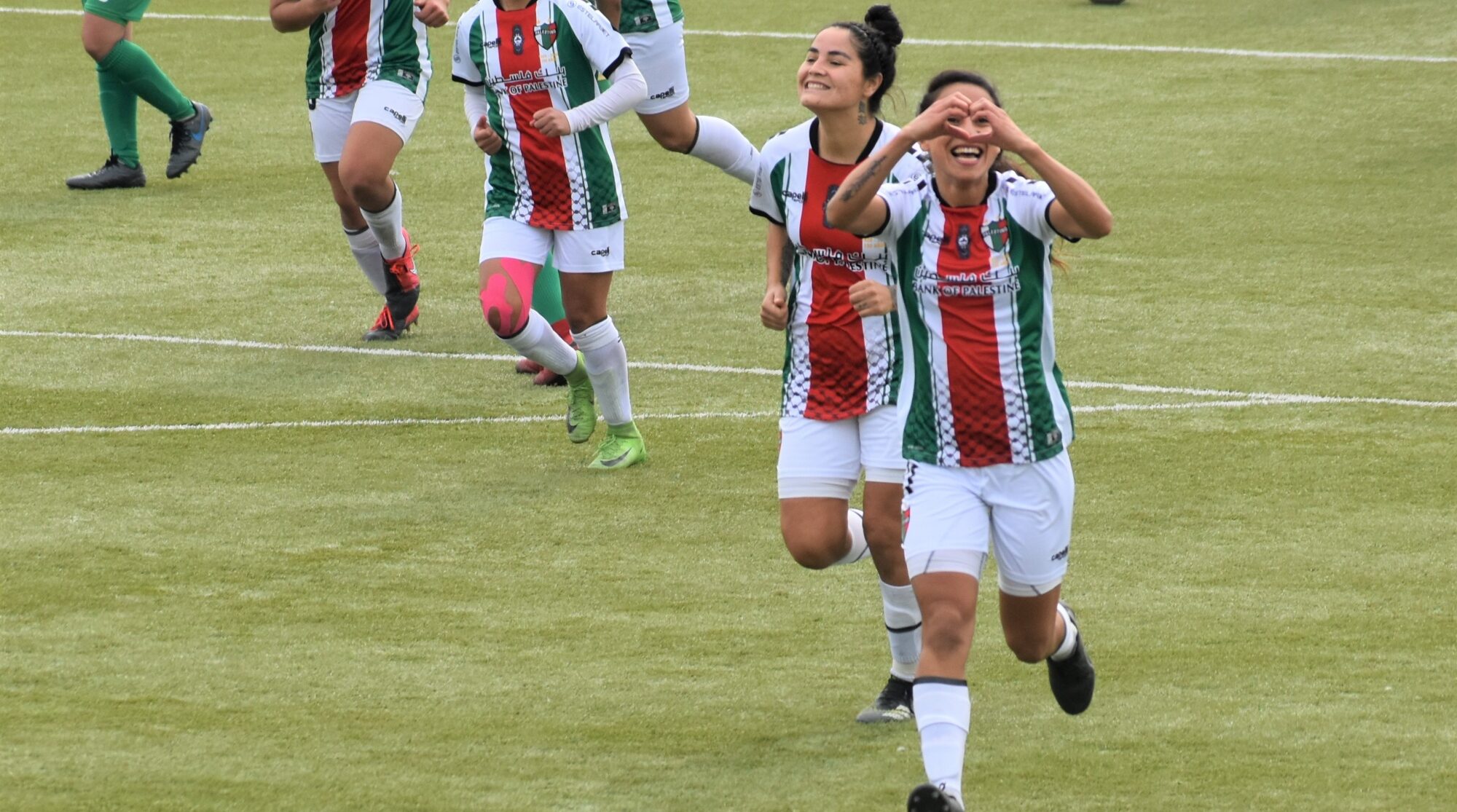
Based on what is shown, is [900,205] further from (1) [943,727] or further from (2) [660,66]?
(2) [660,66]

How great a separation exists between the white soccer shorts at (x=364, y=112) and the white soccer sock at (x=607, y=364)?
6.60 feet

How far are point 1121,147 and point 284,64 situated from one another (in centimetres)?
697

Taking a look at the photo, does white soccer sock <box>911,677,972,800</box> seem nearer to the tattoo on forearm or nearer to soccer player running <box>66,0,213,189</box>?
the tattoo on forearm

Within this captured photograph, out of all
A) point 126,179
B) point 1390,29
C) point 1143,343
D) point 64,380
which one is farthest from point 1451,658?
point 1390,29

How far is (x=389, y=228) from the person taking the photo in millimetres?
10312

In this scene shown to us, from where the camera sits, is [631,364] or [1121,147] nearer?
[631,364]

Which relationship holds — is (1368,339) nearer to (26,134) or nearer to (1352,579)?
(1352,579)

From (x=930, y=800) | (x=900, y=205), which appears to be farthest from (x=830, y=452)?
(x=930, y=800)

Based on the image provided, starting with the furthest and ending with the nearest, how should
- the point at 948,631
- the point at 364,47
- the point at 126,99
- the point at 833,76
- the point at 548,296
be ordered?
the point at 126,99, the point at 364,47, the point at 548,296, the point at 833,76, the point at 948,631

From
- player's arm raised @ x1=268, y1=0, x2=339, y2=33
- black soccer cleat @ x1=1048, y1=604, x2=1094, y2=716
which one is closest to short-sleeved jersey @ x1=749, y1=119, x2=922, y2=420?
black soccer cleat @ x1=1048, y1=604, x2=1094, y2=716

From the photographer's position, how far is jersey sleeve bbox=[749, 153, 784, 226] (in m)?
6.22

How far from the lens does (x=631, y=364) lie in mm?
10211

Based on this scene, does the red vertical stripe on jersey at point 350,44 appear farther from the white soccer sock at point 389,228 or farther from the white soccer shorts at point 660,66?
the white soccer shorts at point 660,66

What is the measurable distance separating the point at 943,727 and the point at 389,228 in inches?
231
